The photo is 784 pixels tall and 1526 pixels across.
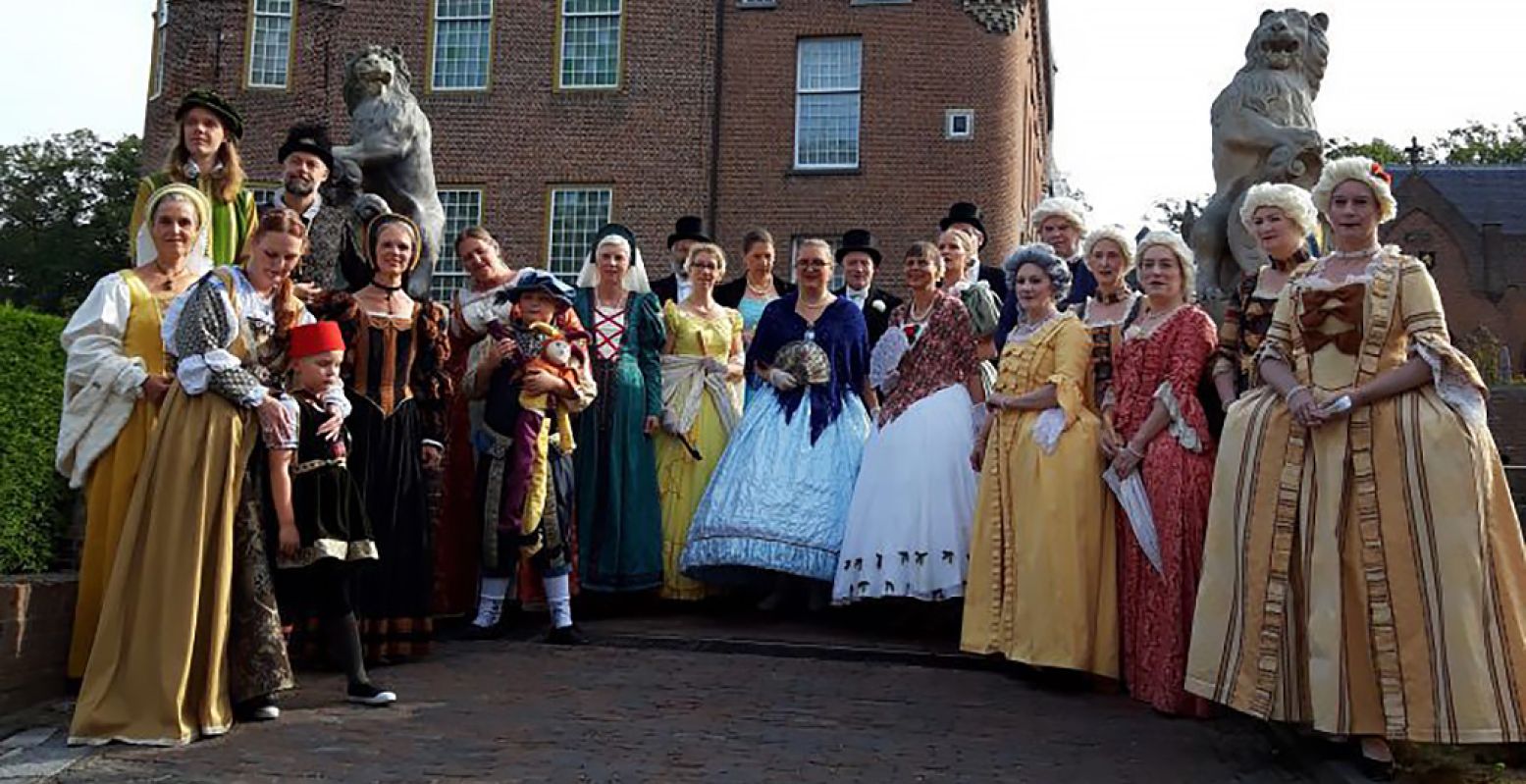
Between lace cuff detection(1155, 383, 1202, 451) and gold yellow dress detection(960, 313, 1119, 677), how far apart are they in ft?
1.12

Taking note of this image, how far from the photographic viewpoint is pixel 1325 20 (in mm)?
8445

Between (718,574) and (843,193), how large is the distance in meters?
15.4

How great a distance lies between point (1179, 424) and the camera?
206 inches

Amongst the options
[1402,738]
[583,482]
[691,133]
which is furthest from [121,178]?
[1402,738]

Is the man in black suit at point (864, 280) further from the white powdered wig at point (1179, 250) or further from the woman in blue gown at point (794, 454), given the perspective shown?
the white powdered wig at point (1179, 250)

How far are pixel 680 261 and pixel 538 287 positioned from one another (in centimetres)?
243

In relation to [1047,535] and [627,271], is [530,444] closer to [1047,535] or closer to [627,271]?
[627,271]

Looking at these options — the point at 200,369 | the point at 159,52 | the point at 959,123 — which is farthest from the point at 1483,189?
the point at 200,369

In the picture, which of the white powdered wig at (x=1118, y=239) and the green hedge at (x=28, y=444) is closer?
the green hedge at (x=28, y=444)

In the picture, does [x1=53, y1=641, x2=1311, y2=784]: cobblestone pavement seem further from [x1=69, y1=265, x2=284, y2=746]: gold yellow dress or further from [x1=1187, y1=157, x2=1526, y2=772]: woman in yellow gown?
[x1=1187, y1=157, x2=1526, y2=772]: woman in yellow gown

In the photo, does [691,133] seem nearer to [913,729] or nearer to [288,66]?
[288,66]

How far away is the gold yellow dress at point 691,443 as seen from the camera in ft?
23.1

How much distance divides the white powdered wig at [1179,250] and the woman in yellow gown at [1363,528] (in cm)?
82

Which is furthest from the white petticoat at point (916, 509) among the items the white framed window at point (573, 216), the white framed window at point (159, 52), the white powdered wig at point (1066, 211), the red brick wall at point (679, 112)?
the white framed window at point (159, 52)
